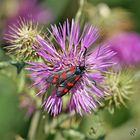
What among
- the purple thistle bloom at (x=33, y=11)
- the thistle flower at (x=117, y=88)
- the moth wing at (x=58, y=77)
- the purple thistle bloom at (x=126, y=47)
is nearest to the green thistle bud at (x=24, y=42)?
the moth wing at (x=58, y=77)

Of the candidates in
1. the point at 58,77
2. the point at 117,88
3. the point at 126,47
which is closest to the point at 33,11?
the point at 126,47

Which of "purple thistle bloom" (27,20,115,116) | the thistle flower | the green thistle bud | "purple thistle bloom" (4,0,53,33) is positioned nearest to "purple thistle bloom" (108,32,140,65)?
"purple thistle bloom" (4,0,53,33)

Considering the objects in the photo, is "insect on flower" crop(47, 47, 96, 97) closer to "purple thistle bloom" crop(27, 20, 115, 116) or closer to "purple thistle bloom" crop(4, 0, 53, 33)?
"purple thistle bloom" crop(27, 20, 115, 116)

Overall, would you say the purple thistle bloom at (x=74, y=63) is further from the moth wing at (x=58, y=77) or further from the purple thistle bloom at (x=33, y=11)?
the purple thistle bloom at (x=33, y=11)

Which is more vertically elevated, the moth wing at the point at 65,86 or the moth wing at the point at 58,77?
the moth wing at the point at 58,77

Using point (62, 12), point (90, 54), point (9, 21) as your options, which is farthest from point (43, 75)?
point (62, 12)

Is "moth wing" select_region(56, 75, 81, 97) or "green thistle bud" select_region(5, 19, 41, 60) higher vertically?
"green thistle bud" select_region(5, 19, 41, 60)

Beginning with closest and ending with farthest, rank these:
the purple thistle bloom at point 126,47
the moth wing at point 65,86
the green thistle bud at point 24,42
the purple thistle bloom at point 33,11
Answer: the moth wing at point 65,86 → the green thistle bud at point 24,42 → the purple thistle bloom at point 126,47 → the purple thistle bloom at point 33,11
